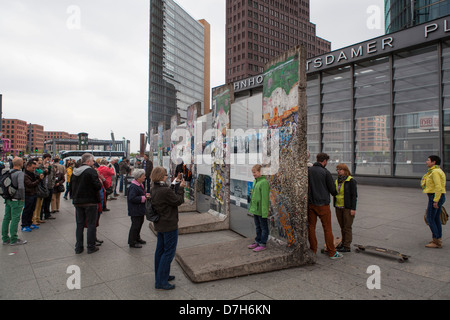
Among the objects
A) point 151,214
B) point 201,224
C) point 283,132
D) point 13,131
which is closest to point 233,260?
point 151,214

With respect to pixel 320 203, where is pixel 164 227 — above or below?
below

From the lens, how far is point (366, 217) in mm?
8297

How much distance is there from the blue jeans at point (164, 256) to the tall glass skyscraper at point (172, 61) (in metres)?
90.9

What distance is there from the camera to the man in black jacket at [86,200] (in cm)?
555

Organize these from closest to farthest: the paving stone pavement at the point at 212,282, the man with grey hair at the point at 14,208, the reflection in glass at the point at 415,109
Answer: the paving stone pavement at the point at 212,282
the man with grey hair at the point at 14,208
the reflection in glass at the point at 415,109

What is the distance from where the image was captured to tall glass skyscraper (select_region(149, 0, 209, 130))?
335 ft

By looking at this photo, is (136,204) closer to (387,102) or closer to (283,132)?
(283,132)

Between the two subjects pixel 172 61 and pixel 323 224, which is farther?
pixel 172 61

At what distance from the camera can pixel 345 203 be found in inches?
213

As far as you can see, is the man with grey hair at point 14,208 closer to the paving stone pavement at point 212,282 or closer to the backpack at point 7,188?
the backpack at point 7,188

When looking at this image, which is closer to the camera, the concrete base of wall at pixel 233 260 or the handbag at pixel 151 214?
the handbag at pixel 151 214

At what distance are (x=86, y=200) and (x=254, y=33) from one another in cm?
10237
